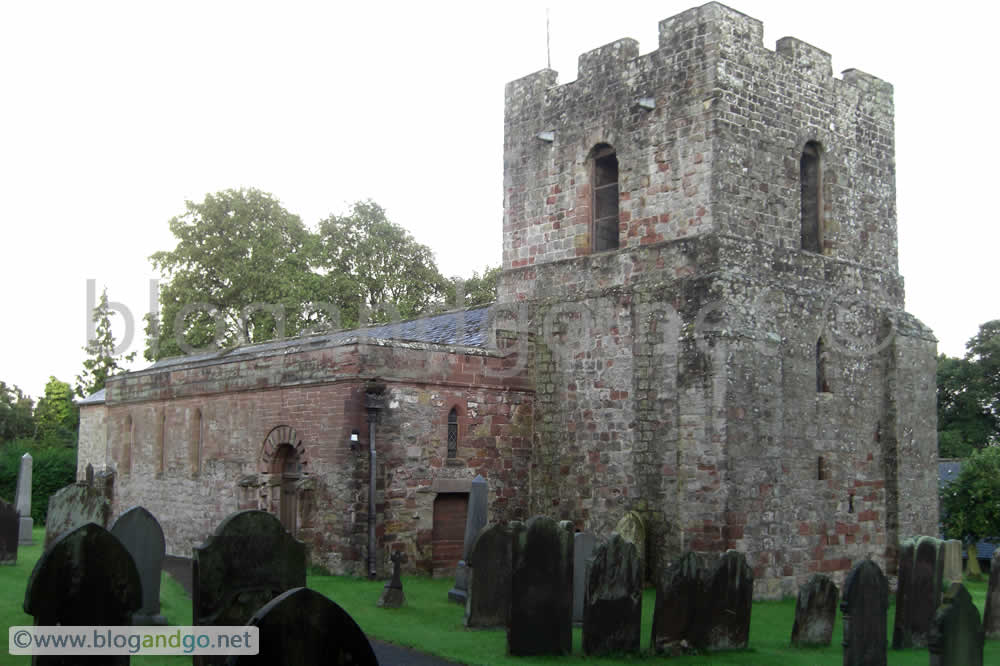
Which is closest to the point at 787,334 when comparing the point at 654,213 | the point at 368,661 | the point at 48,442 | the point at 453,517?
the point at 654,213

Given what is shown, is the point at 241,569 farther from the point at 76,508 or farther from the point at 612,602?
the point at 76,508

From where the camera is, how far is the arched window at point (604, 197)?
20.1 meters

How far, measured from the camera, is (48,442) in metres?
45.7

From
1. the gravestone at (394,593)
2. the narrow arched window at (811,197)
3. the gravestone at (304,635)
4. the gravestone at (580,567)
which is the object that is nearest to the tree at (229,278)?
the narrow arched window at (811,197)

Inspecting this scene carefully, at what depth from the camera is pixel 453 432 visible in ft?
63.9

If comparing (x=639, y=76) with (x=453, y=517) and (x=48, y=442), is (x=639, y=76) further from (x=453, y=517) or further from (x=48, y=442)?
(x=48, y=442)

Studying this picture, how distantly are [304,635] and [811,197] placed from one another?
16.3 metres

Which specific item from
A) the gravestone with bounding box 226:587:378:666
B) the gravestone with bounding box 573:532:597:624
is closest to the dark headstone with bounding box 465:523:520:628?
the gravestone with bounding box 573:532:597:624

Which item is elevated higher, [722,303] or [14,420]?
[722,303]

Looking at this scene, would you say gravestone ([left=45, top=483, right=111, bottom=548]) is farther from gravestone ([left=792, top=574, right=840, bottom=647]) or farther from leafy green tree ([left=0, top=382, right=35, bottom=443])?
leafy green tree ([left=0, top=382, right=35, bottom=443])

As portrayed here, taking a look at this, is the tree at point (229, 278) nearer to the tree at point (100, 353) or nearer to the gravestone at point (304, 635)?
the tree at point (100, 353)

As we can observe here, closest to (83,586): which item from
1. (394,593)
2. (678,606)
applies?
(678,606)

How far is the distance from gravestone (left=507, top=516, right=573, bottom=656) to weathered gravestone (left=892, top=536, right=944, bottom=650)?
410cm

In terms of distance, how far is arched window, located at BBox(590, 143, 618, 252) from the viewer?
20.1 metres
